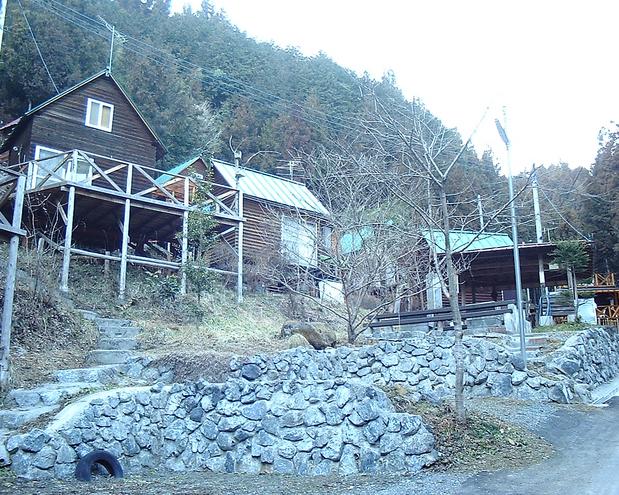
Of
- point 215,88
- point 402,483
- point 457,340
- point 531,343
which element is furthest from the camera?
point 215,88

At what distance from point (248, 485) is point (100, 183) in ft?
52.8

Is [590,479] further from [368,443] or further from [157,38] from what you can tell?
[157,38]

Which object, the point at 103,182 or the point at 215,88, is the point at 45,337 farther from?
the point at 215,88

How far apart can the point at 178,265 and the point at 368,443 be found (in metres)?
10.3

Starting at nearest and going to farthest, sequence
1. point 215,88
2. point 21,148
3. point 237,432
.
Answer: point 237,432 < point 21,148 < point 215,88

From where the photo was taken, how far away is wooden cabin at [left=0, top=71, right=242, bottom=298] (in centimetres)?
1595

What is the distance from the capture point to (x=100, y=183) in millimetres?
20781

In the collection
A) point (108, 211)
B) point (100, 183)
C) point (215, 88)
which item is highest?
point (215, 88)

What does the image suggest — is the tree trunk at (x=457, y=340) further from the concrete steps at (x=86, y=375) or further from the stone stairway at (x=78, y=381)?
the concrete steps at (x=86, y=375)

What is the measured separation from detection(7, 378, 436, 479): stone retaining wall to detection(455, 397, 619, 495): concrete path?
1064 millimetres

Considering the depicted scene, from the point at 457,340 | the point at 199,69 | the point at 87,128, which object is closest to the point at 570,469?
the point at 457,340

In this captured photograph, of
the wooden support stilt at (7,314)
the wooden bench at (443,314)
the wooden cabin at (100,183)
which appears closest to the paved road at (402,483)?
the wooden support stilt at (7,314)

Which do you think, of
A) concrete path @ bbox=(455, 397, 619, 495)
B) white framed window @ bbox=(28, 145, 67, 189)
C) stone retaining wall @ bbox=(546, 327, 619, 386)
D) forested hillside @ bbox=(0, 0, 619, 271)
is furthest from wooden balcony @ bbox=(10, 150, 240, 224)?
concrete path @ bbox=(455, 397, 619, 495)

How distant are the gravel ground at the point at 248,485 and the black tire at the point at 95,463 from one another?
135 mm
